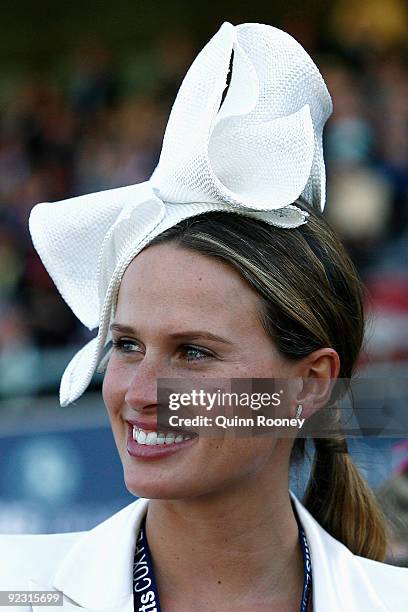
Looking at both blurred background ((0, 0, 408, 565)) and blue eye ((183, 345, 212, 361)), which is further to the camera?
blurred background ((0, 0, 408, 565))

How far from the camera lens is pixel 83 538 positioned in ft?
6.57

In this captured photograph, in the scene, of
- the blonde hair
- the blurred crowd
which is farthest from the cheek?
the blurred crowd

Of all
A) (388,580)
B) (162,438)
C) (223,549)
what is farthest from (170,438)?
(388,580)

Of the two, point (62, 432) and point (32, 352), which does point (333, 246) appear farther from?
point (32, 352)

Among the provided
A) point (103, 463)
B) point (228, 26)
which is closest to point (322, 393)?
point (228, 26)

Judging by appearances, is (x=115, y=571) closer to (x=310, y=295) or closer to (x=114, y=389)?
(x=114, y=389)

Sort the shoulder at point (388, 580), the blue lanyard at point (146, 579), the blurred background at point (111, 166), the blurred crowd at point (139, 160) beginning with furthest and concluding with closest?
1. the blurred crowd at point (139, 160)
2. the blurred background at point (111, 166)
3. the shoulder at point (388, 580)
4. the blue lanyard at point (146, 579)

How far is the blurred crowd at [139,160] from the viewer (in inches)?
177

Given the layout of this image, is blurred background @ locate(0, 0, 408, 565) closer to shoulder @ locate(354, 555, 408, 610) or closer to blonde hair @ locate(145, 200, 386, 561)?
blonde hair @ locate(145, 200, 386, 561)

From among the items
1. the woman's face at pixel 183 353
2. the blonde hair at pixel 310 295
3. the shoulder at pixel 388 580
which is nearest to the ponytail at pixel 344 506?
the blonde hair at pixel 310 295

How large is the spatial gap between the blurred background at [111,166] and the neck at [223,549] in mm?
270

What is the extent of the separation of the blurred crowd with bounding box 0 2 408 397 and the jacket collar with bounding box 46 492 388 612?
1.67 metres

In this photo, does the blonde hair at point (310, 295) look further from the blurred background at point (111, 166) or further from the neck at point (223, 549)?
the neck at point (223, 549)

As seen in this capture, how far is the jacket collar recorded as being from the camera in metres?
1.89
